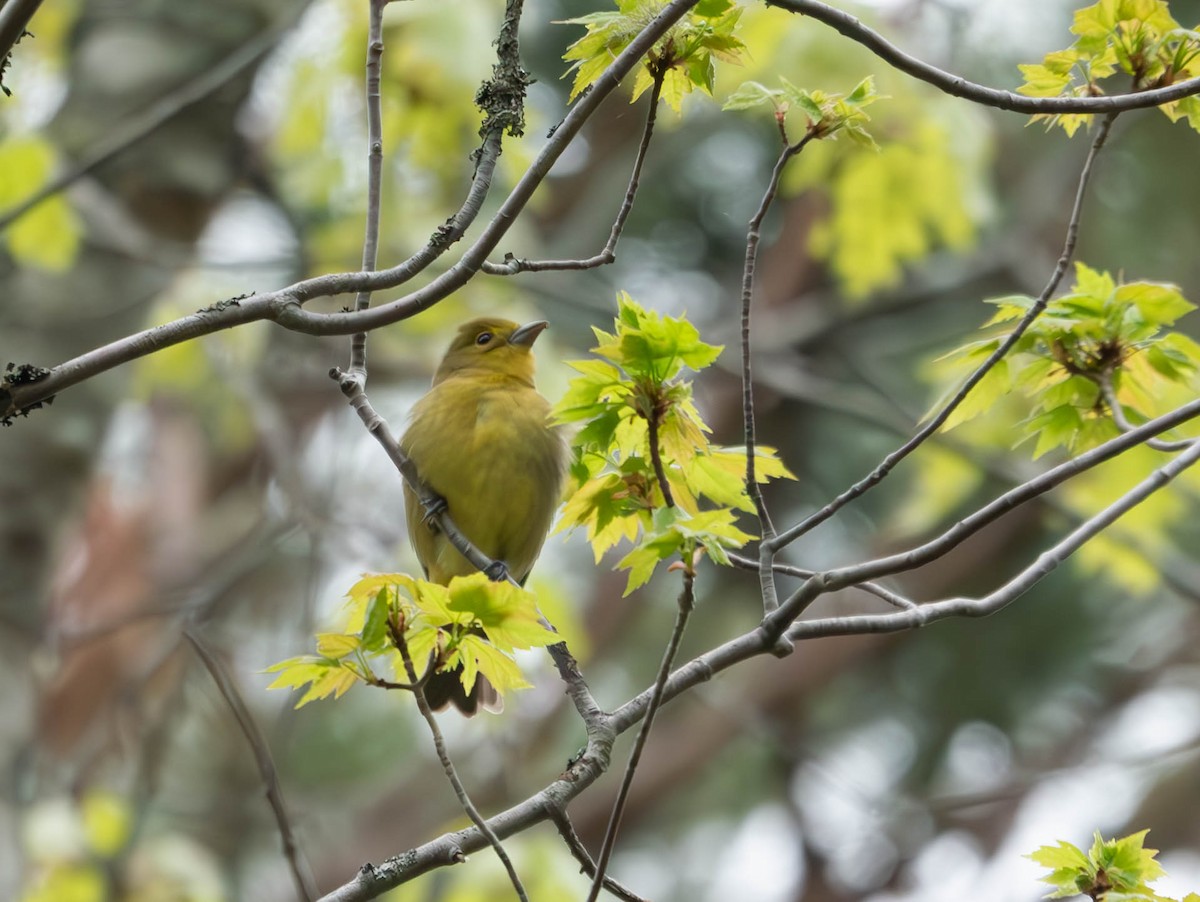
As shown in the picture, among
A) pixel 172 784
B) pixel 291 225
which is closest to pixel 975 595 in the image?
pixel 291 225

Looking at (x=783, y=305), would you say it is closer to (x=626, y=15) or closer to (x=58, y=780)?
(x=58, y=780)

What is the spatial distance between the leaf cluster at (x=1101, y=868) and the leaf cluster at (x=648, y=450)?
3.26 ft

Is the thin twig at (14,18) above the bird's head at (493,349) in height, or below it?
below

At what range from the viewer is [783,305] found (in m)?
10.3

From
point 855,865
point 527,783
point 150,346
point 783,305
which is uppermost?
point 783,305

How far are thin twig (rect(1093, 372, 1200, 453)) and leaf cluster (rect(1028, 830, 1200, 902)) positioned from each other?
97 cm

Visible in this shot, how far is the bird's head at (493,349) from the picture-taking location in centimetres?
604

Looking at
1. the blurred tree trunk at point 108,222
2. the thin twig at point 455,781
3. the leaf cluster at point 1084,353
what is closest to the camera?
the thin twig at point 455,781

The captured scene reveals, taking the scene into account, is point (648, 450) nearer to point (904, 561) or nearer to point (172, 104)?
point (904, 561)

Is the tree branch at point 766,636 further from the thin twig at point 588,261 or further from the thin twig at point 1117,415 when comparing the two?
the thin twig at point 588,261

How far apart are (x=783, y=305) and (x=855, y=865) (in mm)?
4152

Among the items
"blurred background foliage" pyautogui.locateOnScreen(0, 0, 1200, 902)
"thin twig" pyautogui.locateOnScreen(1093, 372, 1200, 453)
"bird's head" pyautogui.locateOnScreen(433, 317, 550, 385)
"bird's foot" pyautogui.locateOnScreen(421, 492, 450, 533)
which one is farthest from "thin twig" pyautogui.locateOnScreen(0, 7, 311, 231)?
"thin twig" pyautogui.locateOnScreen(1093, 372, 1200, 453)

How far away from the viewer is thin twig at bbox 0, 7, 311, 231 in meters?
5.76

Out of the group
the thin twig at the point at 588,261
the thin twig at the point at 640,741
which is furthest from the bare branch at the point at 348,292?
the thin twig at the point at 640,741
